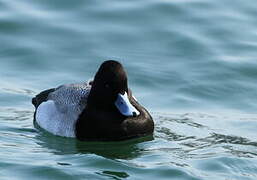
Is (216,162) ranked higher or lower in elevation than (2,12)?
lower

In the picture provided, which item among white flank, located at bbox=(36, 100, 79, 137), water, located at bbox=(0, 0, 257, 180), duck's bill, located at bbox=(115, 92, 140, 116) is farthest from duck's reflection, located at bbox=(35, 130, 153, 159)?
duck's bill, located at bbox=(115, 92, 140, 116)

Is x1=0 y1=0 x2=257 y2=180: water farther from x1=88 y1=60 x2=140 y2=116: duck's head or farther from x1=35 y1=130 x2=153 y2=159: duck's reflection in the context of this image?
x1=88 y1=60 x2=140 y2=116: duck's head

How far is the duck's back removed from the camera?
13586 mm

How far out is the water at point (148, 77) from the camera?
39.1ft

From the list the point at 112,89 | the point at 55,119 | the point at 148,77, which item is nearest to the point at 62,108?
the point at 55,119

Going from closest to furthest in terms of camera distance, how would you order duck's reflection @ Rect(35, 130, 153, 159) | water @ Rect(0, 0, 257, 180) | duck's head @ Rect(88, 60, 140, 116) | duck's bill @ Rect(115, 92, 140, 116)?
water @ Rect(0, 0, 257, 180) < duck's reflection @ Rect(35, 130, 153, 159) < duck's head @ Rect(88, 60, 140, 116) < duck's bill @ Rect(115, 92, 140, 116)

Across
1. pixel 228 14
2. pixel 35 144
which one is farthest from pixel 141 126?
pixel 228 14

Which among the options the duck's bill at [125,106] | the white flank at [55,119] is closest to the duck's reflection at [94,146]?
the white flank at [55,119]

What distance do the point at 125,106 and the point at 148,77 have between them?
2697 mm

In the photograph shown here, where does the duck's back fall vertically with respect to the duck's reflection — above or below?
above

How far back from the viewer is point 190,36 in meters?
17.5

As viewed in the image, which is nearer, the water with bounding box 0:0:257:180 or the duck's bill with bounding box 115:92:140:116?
the water with bounding box 0:0:257:180

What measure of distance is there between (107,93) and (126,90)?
0.78 ft

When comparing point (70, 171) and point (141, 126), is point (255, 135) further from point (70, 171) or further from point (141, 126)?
point (70, 171)
